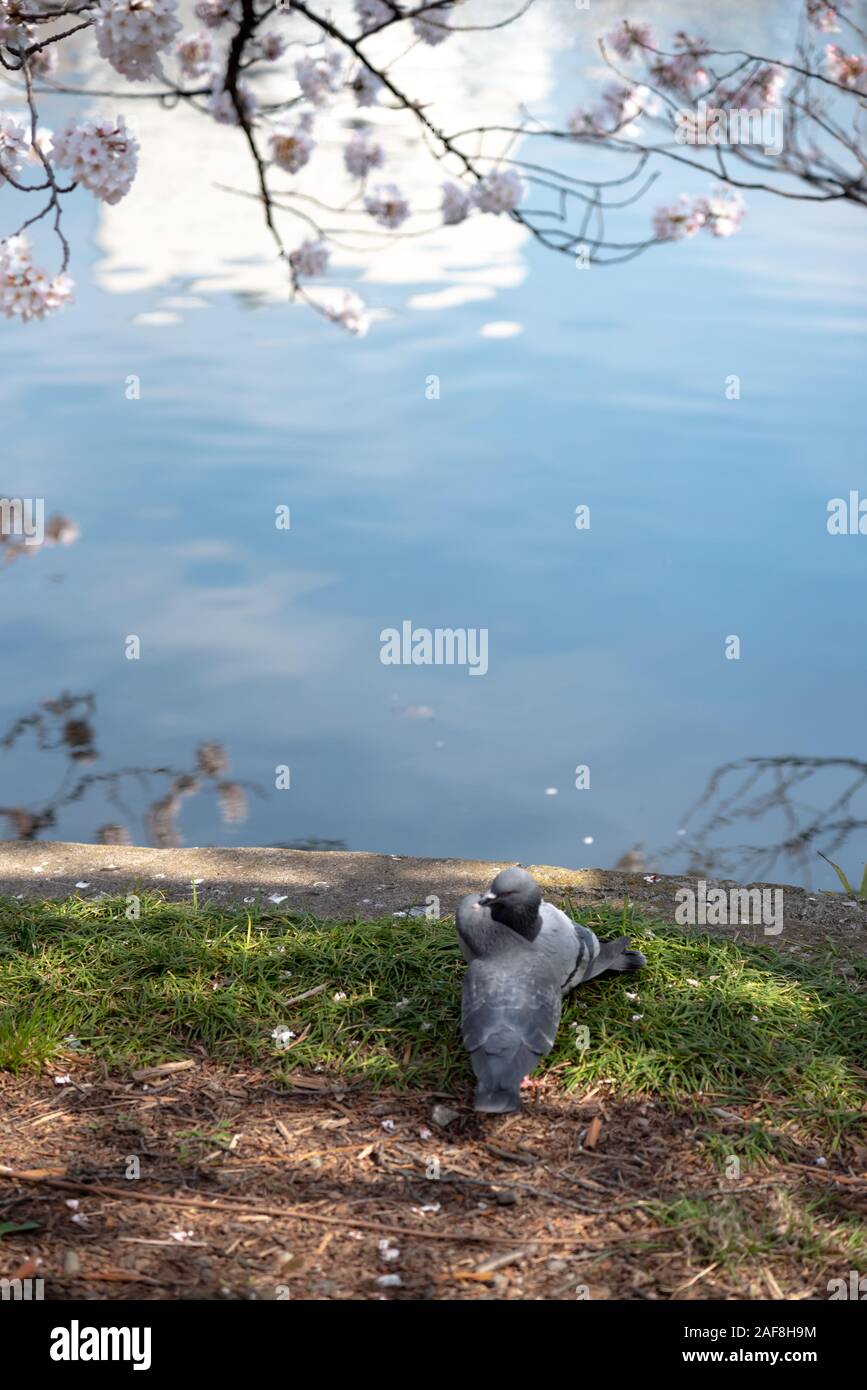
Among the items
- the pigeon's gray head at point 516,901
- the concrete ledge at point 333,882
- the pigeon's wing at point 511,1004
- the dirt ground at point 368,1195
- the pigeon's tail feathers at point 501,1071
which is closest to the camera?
the dirt ground at point 368,1195

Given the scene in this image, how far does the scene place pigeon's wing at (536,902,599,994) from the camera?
3551mm

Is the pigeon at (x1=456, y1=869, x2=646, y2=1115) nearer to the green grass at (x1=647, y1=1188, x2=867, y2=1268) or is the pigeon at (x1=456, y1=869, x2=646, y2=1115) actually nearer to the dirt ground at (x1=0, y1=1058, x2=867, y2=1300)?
the dirt ground at (x1=0, y1=1058, x2=867, y2=1300)

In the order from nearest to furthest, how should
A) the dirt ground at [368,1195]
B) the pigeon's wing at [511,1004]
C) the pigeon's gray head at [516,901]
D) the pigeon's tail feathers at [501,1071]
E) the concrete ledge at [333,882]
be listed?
the dirt ground at [368,1195] → the pigeon's tail feathers at [501,1071] → the pigeon's wing at [511,1004] → the pigeon's gray head at [516,901] → the concrete ledge at [333,882]

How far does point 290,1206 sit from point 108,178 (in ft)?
14.6

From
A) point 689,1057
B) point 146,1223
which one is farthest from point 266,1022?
point 689,1057

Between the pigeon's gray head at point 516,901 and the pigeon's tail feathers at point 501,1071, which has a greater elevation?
the pigeon's gray head at point 516,901

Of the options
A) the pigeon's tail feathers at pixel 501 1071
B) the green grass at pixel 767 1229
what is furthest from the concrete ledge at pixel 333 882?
the green grass at pixel 767 1229

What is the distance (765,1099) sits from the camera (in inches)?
138

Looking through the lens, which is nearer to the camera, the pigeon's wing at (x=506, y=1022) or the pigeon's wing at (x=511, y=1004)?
the pigeon's wing at (x=506, y=1022)

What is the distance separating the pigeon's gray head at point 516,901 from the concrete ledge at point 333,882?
1178 millimetres

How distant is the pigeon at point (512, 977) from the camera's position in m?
3.23

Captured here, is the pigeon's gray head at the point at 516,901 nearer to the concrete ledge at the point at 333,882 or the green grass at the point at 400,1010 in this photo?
the green grass at the point at 400,1010

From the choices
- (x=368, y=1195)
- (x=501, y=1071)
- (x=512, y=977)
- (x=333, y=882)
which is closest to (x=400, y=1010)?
(x=512, y=977)

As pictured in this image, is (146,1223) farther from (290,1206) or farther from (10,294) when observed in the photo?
(10,294)
